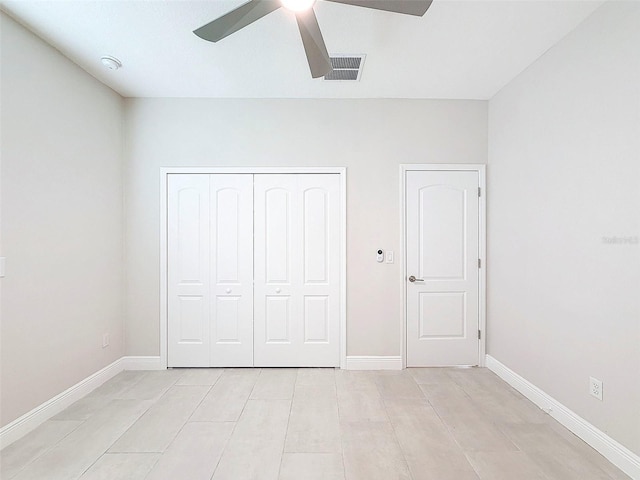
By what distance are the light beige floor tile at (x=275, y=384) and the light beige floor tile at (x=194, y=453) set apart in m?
0.50

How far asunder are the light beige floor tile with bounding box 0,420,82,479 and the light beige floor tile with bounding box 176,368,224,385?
88cm

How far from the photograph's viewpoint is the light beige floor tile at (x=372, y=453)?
1.92 metres

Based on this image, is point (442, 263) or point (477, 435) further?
point (442, 263)

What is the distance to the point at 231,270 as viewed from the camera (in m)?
3.50

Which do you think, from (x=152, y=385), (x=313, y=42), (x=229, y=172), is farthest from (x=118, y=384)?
(x=313, y=42)

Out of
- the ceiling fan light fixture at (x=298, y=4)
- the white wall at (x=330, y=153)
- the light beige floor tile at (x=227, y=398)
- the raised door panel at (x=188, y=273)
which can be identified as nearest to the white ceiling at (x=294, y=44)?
the white wall at (x=330, y=153)

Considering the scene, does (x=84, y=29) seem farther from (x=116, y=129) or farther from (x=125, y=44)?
(x=116, y=129)

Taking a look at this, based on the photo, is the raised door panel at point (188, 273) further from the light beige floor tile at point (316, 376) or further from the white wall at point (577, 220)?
the white wall at point (577, 220)

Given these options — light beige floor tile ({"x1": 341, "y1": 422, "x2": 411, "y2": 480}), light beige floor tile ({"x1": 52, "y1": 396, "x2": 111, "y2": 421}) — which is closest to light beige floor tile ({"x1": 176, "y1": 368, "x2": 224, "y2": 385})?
light beige floor tile ({"x1": 52, "y1": 396, "x2": 111, "y2": 421})

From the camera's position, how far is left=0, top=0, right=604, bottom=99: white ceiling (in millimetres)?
2154

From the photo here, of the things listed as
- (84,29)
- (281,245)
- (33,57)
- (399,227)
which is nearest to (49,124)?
(33,57)

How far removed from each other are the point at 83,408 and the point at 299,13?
3169 mm

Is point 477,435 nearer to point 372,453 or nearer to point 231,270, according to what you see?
point 372,453

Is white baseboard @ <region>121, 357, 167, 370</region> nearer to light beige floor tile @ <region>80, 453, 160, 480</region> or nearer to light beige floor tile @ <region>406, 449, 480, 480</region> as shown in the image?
light beige floor tile @ <region>80, 453, 160, 480</region>
